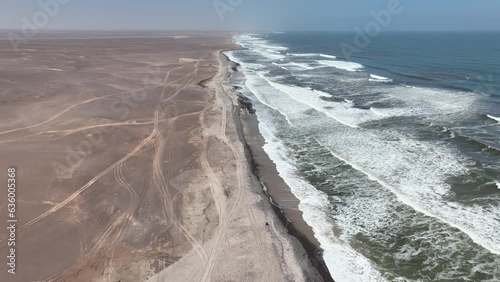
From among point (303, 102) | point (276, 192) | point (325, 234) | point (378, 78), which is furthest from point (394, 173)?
point (378, 78)

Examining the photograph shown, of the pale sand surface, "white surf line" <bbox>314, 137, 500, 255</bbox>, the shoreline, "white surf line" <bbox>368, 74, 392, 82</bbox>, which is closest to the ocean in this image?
Answer: "white surf line" <bbox>314, 137, 500, 255</bbox>

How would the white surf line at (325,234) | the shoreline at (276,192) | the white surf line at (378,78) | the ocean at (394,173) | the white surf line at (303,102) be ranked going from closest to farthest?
the white surf line at (325,234)
the ocean at (394,173)
the shoreline at (276,192)
the white surf line at (303,102)
the white surf line at (378,78)

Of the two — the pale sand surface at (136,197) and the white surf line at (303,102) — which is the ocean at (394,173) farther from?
the pale sand surface at (136,197)

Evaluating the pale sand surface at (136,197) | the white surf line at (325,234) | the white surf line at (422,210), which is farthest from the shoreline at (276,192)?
the white surf line at (422,210)

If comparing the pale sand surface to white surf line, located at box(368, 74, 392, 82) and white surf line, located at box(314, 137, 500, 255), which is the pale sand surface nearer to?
white surf line, located at box(314, 137, 500, 255)

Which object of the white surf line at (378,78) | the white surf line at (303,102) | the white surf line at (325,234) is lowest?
the white surf line at (325,234)

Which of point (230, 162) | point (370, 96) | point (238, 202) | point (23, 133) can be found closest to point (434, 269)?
point (238, 202)

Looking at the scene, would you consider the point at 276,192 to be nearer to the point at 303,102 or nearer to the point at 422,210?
the point at 422,210
